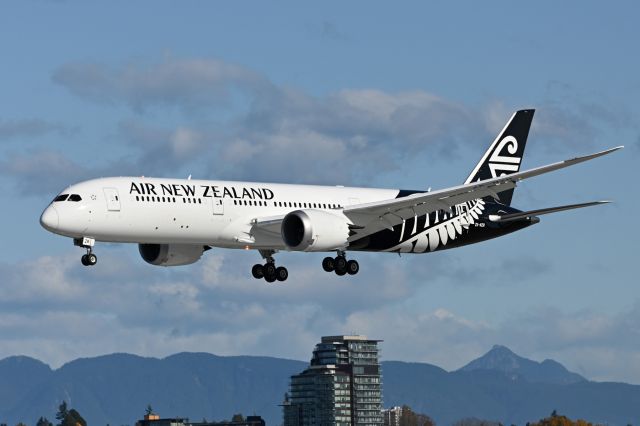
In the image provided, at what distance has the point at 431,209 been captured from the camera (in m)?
79.0

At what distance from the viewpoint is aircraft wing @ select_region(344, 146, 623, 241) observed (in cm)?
7494

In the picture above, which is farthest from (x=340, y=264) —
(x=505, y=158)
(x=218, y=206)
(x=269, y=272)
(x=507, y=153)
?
(x=507, y=153)

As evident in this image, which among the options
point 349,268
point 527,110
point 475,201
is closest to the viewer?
point 349,268

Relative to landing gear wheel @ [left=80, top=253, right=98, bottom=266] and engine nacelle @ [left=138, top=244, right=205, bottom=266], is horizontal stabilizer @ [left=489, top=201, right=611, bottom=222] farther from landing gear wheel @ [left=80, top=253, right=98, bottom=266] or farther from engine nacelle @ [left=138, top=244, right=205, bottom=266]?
landing gear wheel @ [left=80, top=253, right=98, bottom=266]

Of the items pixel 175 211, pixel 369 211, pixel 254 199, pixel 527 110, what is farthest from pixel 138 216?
pixel 527 110

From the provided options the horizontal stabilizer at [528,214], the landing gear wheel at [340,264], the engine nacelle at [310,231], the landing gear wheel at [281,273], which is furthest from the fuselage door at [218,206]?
the horizontal stabilizer at [528,214]

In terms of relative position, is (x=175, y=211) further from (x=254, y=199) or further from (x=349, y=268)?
(x=349, y=268)

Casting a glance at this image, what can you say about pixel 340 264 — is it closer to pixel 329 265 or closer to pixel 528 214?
pixel 329 265

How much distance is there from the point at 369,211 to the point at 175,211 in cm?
1133

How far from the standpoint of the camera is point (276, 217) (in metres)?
76.9

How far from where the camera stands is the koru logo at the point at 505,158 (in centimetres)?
8931

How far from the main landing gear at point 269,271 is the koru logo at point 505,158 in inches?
628

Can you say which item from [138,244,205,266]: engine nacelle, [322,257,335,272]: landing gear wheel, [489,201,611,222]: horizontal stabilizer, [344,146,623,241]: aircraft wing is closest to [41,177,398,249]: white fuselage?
[344,146,623,241]: aircraft wing

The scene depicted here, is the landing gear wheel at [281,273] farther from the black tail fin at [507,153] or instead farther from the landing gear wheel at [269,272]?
the black tail fin at [507,153]
